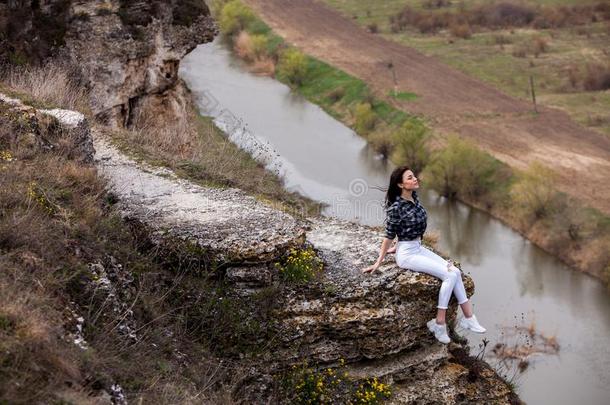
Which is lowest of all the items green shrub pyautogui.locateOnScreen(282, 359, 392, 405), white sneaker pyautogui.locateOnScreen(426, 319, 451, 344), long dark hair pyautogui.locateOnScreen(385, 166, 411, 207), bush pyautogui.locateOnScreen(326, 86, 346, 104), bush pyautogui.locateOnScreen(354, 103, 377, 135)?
bush pyautogui.locateOnScreen(326, 86, 346, 104)

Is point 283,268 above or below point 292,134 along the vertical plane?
above

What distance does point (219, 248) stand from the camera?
9430 mm

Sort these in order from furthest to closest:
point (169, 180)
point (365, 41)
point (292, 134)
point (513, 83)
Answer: point (365, 41) < point (513, 83) < point (292, 134) < point (169, 180)

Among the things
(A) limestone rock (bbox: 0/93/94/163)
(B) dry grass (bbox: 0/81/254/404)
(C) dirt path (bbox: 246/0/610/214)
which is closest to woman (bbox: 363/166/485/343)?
(B) dry grass (bbox: 0/81/254/404)

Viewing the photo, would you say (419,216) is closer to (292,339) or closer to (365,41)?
(292,339)

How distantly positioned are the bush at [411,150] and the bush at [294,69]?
11.1 metres

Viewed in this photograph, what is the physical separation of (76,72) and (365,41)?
116ft

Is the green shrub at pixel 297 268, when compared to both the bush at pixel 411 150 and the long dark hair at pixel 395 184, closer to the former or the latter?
the long dark hair at pixel 395 184

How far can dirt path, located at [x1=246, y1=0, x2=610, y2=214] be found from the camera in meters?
32.7

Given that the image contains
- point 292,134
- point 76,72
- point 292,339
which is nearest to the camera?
point 292,339

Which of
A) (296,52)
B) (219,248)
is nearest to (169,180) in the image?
(219,248)

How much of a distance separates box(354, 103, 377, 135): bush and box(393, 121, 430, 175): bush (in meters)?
3.23

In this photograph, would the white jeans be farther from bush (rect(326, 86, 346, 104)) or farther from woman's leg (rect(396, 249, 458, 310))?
bush (rect(326, 86, 346, 104))

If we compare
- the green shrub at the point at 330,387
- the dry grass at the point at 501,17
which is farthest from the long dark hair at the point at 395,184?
the dry grass at the point at 501,17
